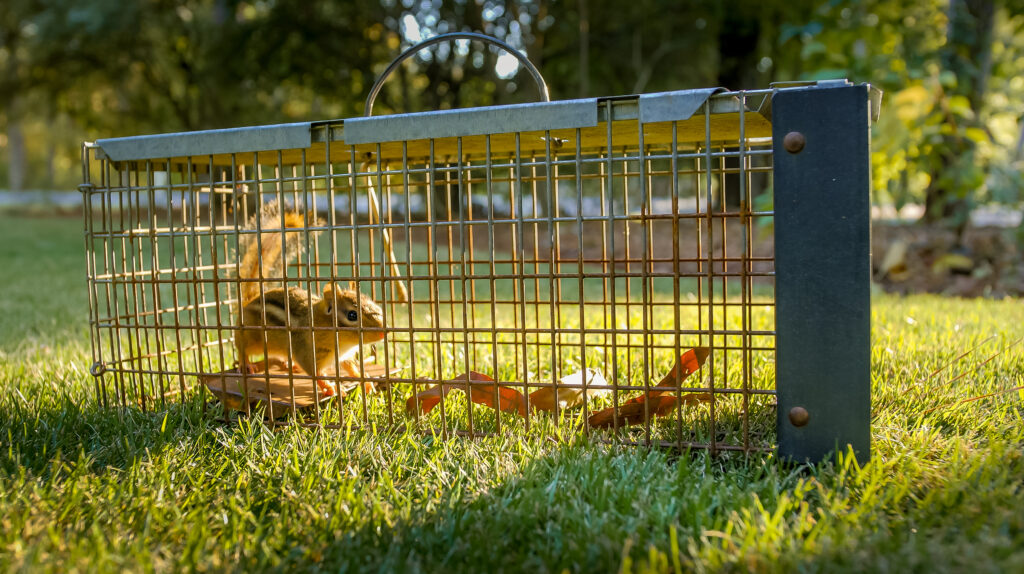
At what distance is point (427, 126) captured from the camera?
2252mm

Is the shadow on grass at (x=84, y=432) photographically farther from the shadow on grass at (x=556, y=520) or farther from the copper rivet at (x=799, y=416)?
the copper rivet at (x=799, y=416)

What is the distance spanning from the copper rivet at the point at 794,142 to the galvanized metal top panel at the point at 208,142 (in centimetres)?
136

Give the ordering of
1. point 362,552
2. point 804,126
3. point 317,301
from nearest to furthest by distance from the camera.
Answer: point 362,552 → point 804,126 → point 317,301

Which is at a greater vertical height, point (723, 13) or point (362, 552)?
point (723, 13)

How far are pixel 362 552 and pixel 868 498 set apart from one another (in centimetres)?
109

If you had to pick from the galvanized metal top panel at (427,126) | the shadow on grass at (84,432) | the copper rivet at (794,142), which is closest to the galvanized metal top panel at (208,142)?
the galvanized metal top panel at (427,126)

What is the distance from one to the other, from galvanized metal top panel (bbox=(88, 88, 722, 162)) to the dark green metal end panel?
0.92 feet

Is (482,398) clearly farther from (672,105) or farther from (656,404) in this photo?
(672,105)

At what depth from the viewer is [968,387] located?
8.49ft

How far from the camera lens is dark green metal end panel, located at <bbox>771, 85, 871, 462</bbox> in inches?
73.6

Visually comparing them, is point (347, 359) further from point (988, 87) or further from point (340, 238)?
point (340, 238)

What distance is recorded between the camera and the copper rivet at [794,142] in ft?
6.22

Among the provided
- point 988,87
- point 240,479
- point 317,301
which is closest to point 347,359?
point 317,301

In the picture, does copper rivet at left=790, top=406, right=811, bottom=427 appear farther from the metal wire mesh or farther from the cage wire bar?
the metal wire mesh
